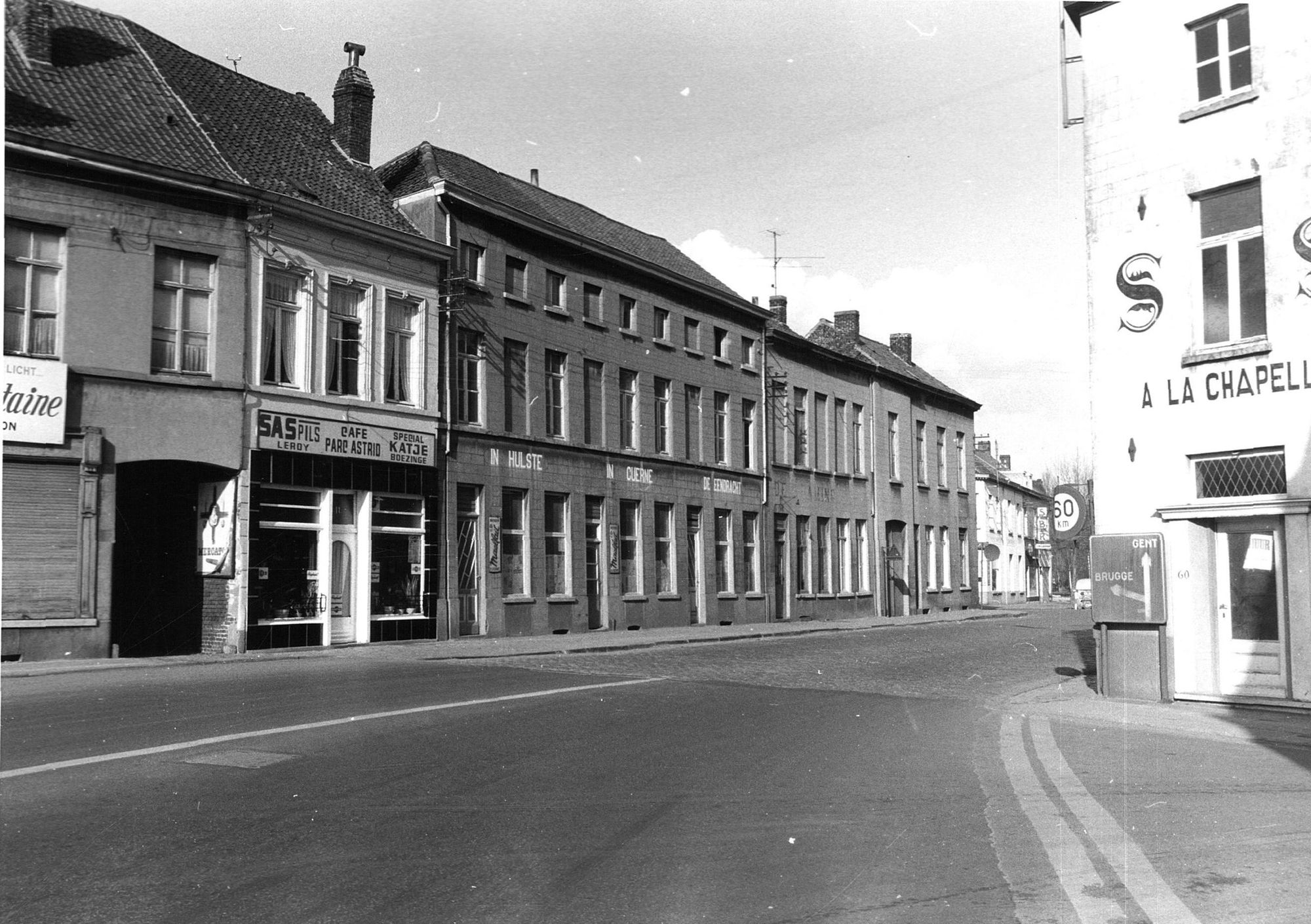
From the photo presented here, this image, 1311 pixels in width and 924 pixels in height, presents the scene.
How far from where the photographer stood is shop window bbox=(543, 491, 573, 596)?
29.5 metres

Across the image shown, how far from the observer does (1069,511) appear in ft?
48.3

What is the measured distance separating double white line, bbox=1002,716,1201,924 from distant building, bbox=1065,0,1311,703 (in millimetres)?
4622

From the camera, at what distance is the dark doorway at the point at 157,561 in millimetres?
20969

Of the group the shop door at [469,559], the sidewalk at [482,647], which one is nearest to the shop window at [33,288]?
the sidewalk at [482,647]

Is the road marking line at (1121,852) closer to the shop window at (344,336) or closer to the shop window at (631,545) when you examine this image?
the shop window at (344,336)

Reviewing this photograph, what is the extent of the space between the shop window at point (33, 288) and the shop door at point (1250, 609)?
56.8ft

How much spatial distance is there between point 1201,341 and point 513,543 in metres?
17.5

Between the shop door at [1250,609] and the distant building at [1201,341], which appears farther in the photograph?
the shop door at [1250,609]

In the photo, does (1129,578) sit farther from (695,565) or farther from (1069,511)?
(695,565)

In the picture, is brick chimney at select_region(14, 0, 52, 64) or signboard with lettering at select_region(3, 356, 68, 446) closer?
signboard with lettering at select_region(3, 356, 68, 446)

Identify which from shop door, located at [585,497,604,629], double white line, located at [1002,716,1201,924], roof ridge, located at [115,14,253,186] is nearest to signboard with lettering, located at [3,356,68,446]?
roof ridge, located at [115,14,253,186]

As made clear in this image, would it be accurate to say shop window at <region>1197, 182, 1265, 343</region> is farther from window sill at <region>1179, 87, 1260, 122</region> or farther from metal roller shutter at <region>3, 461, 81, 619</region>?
metal roller shutter at <region>3, 461, 81, 619</region>

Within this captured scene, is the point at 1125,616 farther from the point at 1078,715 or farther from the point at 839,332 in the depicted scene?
the point at 839,332

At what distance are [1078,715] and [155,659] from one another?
1370 centimetres
